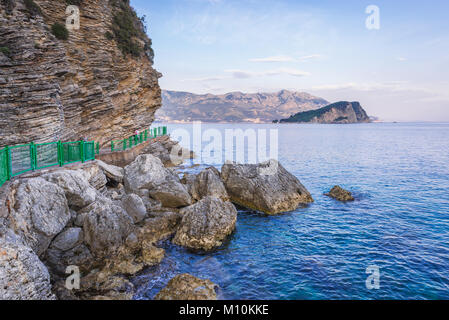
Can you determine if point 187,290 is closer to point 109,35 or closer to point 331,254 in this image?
point 331,254

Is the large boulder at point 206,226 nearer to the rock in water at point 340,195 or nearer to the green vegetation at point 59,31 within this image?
the rock in water at point 340,195

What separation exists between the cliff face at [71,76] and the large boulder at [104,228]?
10272 millimetres

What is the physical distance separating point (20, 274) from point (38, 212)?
3.61m

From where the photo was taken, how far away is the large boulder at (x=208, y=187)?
19.3 m

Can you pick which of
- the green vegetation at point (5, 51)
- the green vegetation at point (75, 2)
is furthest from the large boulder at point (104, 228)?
the green vegetation at point (75, 2)

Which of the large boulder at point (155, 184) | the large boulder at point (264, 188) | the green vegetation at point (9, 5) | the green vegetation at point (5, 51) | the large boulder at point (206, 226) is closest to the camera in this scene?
the large boulder at point (206, 226)

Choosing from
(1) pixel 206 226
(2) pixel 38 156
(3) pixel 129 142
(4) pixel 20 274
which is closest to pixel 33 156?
(2) pixel 38 156

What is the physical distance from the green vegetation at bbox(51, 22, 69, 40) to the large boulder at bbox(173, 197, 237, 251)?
21.0 meters

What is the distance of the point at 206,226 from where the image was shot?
1355 centimetres

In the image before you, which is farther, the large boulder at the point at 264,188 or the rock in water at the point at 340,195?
the rock in water at the point at 340,195

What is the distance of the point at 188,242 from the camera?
42.9 ft

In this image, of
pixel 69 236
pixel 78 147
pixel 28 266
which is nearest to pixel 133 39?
pixel 78 147
